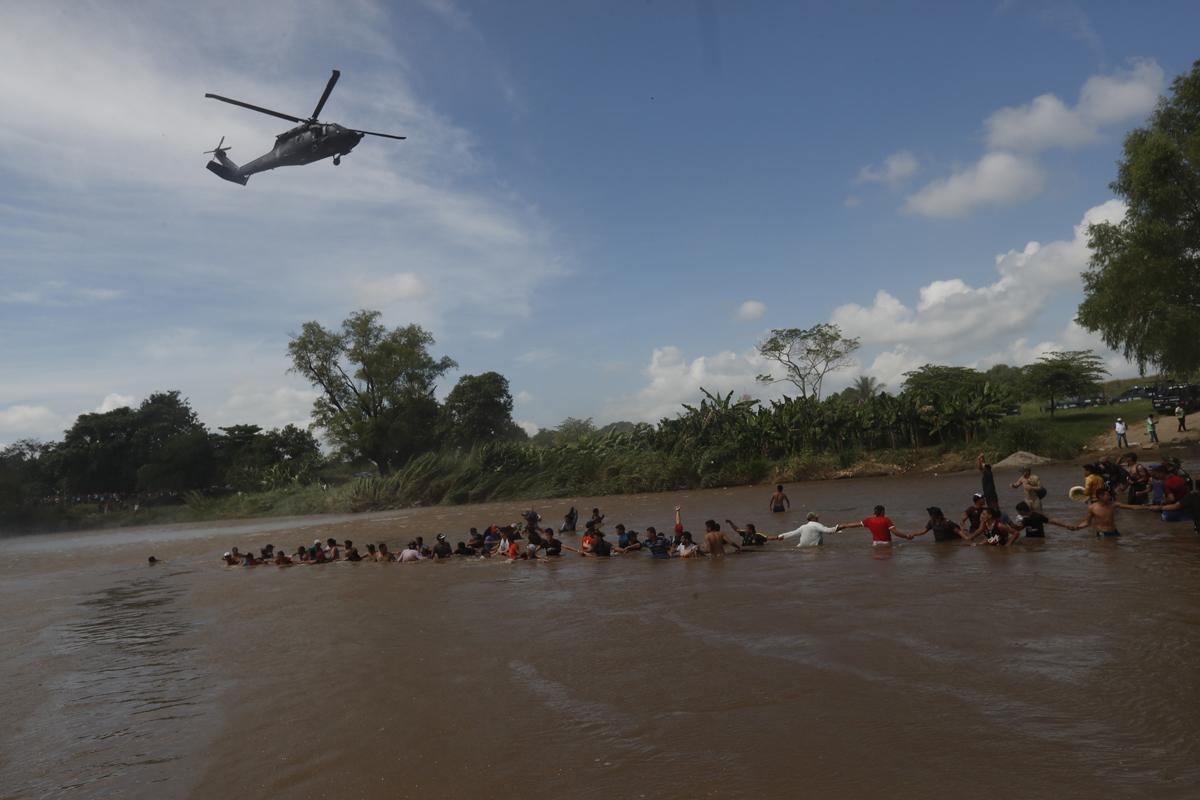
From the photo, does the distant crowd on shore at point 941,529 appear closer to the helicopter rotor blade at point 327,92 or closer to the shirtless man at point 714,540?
the shirtless man at point 714,540

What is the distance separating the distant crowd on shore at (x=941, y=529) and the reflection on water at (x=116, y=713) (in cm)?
727

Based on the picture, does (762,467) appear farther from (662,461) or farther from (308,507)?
(308,507)

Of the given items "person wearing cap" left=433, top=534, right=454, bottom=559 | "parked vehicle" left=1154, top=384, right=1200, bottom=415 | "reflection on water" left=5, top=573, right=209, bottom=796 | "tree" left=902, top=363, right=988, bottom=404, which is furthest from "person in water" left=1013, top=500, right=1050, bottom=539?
"tree" left=902, top=363, right=988, bottom=404

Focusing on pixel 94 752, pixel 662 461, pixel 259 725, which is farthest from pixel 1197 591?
pixel 662 461

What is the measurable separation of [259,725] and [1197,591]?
10.9 m

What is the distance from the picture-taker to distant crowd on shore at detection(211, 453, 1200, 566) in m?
13.8

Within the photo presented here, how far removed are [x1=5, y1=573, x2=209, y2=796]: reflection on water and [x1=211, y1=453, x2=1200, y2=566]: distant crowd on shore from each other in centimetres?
727

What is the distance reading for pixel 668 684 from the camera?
7.89m

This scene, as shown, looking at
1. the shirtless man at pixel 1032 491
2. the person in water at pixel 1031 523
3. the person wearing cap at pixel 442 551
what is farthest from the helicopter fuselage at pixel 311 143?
the shirtless man at pixel 1032 491

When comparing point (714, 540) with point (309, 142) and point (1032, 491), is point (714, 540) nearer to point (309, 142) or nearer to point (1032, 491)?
point (1032, 491)

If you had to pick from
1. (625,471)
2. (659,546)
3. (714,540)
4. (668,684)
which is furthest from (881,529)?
(625,471)

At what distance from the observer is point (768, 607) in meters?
10.8

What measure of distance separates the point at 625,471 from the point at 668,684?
31.9 metres

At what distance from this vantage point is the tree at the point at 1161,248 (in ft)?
91.0
